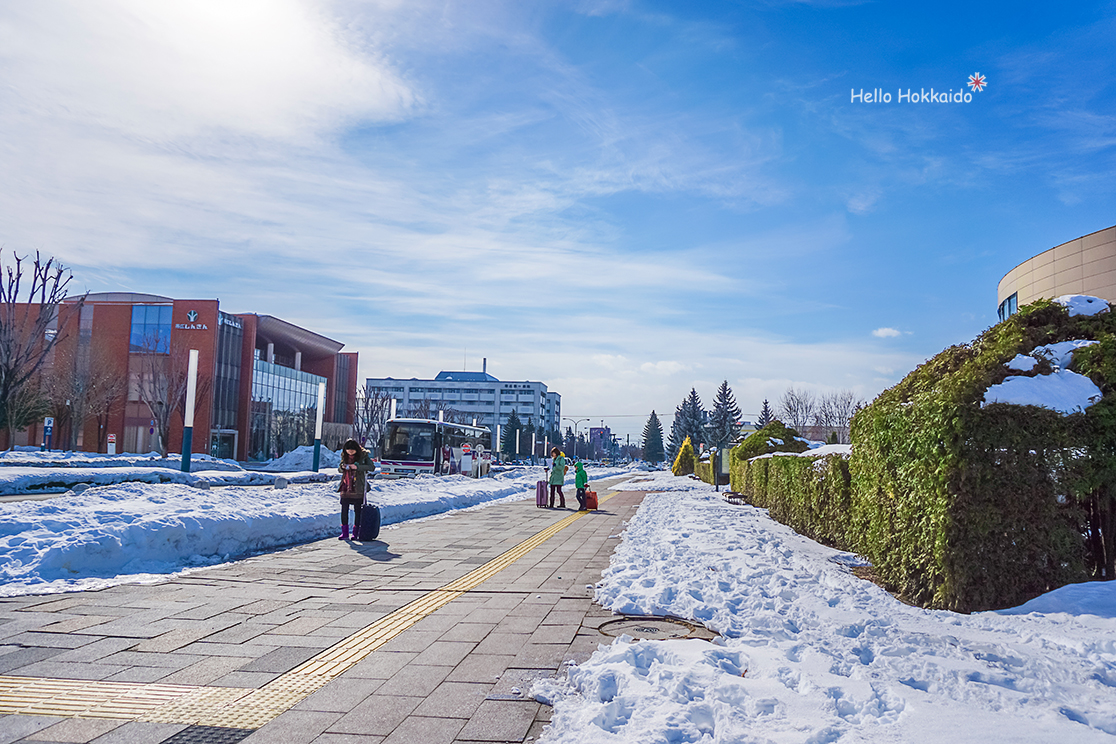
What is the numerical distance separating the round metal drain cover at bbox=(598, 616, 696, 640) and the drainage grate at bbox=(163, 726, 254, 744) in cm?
282

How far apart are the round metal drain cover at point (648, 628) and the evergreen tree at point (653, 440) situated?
118329 millimetres

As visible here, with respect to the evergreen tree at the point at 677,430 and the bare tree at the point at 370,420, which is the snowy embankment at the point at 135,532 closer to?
the bare tree at the point at 370,420

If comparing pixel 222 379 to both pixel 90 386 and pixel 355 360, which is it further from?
pixel 355 360

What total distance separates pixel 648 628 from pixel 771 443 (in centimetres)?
1821

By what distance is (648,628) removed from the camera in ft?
18.7

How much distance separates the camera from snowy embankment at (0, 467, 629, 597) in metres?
7.59

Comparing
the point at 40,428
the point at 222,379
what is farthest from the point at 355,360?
the point at 40,428

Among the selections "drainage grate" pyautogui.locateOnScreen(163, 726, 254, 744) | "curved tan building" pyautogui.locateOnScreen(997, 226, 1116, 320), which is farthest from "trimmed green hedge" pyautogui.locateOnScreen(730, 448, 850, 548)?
"curved tan building" pyautogui.locateOnScreen(997, 226, 1116, 320)

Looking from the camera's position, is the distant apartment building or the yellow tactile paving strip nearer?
the yellow tactile paving strip

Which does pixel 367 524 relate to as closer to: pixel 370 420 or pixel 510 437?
pixel 370 420

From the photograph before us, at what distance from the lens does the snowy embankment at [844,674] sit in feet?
11.4

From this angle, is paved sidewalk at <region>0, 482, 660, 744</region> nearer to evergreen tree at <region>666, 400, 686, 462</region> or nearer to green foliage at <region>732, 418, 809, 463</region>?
green foliage at <region>732, 418, 809, 463</region>

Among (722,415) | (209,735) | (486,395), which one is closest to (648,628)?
(209,735)

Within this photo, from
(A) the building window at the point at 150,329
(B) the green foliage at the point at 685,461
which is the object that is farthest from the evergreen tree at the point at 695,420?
(A) the building window at the point at 150,329
